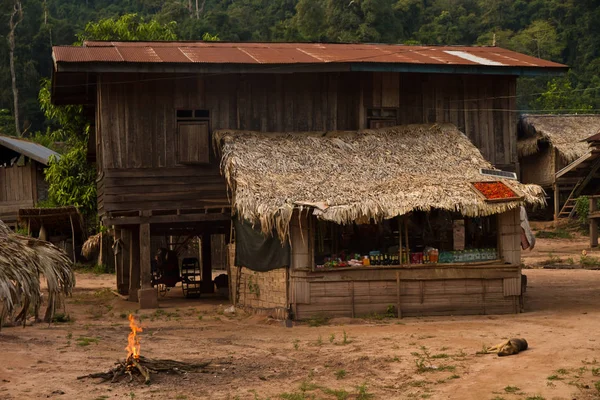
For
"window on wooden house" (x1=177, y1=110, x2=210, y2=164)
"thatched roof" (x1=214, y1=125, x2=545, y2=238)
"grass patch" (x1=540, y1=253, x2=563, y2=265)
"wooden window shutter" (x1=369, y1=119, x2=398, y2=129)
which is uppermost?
"wooden window shutter" (x1=369, y1=119, x2=398, y2=129)

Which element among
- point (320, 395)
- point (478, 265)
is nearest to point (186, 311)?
point (478, 265)

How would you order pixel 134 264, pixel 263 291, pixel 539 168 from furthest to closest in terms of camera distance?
pixel 539 168, pixel 134 264, pixel 263 291

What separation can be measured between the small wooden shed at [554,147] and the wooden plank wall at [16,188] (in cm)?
1963

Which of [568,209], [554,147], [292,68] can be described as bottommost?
[568,209]

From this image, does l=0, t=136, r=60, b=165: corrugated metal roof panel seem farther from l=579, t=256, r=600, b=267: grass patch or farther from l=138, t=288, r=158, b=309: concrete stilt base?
l=579, t=256, r=600, b=267: grass patch

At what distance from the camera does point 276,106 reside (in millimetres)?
21641

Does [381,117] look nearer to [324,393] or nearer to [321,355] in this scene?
[321,355]

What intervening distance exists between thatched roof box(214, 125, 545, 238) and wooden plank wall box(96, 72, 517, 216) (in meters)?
0.82

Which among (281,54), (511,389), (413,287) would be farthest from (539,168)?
(511,389)

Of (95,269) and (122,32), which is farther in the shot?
(122,32)

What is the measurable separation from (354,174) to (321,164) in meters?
0.83

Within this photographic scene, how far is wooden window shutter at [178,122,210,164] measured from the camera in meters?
20.9

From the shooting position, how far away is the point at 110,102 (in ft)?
67.5

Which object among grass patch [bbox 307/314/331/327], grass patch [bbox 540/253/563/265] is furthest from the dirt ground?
grass patch [bbox 540/253/563/265]
